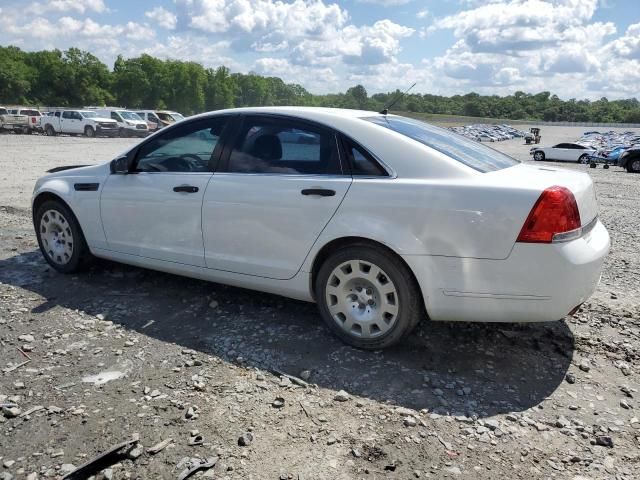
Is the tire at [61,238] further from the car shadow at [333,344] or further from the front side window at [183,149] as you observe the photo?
the front side window at [183,149]

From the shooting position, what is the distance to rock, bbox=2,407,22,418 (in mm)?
3014

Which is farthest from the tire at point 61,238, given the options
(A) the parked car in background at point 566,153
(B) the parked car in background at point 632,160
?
(A) the parked car in background at point 566,153

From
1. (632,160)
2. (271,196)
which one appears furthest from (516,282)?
(632,160)

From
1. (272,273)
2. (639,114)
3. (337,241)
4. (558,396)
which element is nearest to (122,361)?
(272,273)

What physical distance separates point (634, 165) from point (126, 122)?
30.2m

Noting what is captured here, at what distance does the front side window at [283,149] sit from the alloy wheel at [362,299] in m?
0.71

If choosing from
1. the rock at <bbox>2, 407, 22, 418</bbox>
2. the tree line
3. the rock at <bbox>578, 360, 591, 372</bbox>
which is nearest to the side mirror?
the rock at <bbox>2, 407, 22, 418</bbox>

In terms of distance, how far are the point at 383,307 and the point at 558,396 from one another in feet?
3.91

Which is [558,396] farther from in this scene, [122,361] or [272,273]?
[122,361]

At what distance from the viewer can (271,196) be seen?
3.95m

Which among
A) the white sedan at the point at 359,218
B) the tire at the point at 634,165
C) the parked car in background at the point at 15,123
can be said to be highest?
the parked car in background at the point at 15,123

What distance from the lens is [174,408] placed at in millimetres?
3102

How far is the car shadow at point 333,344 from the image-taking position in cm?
332

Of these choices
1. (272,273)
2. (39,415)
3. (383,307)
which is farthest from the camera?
(272,273)
